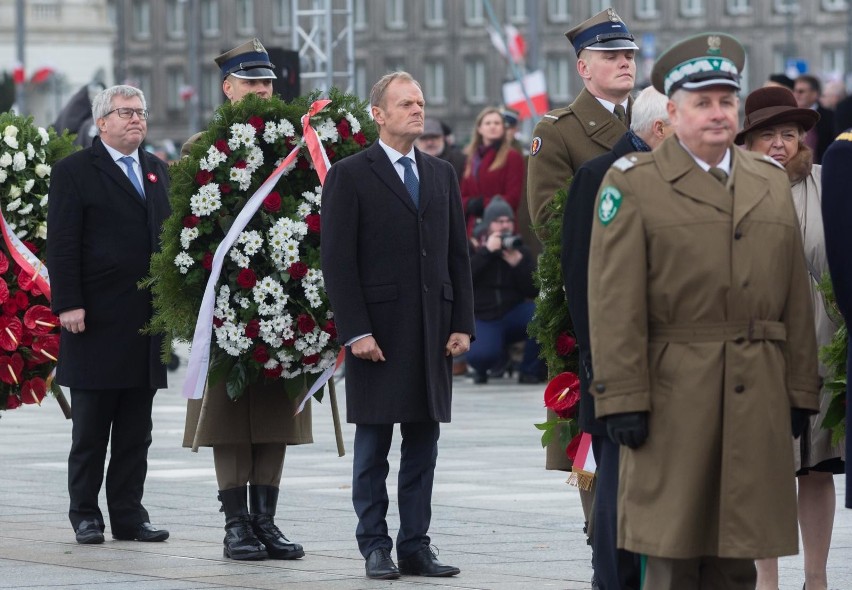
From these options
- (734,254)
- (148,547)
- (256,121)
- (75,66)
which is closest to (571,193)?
(734,254)

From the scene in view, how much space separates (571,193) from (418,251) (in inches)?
63.8

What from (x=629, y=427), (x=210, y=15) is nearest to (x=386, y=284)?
(x=629, y=427)

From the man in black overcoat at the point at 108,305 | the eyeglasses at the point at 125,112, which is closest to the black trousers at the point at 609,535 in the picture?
the man in black overcoat at the point at 108,305

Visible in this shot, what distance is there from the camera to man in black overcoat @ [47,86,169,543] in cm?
961

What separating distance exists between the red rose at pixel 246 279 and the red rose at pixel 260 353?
0.28 m

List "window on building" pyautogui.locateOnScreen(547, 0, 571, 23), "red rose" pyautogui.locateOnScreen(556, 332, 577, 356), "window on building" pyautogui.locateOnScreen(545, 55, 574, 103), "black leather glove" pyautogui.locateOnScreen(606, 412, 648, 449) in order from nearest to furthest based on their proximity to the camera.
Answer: "black leather glove" pyautogui.locateOnScreen(606, 412, 648, 449)
"red rose" pyautogui.locateOnScreen(556, 332, 577, 356)
"window on building" pyautogui.locateOnScreen(545, 55, 574, 103)
"window on building" pyautogui.locateOnScreen(547, 0, 571, 23)

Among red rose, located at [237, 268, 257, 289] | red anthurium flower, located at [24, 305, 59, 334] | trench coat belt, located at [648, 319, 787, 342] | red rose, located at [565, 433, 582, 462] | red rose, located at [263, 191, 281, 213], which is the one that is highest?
red rose, located at [263, 191, 281, 213]

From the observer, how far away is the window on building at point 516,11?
307 ft

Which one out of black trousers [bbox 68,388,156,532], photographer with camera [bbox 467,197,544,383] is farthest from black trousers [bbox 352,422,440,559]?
photographer with camera [bbox 467,197,544,383]

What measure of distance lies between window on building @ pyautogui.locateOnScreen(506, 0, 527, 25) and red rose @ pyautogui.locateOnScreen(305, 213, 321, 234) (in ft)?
279

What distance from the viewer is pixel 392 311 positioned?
334 inches

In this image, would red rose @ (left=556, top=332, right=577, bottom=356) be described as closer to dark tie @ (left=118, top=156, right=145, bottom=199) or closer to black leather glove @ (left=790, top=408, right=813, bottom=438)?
black leather glove @ (left=790, top=408, right=813, bottom=438)

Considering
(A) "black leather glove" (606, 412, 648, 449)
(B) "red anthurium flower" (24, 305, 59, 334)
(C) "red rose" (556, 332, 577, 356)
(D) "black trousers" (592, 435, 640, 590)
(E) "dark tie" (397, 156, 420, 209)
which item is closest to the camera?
(A) "black leather glove" (606, 412, 648, 449)

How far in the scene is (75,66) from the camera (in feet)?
256
